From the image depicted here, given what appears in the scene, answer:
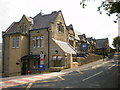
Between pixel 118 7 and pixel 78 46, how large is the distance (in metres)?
28.1

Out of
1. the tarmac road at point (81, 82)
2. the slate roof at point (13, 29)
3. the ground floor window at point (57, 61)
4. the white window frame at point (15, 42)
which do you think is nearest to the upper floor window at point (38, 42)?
the white window frame at point (15, 42)

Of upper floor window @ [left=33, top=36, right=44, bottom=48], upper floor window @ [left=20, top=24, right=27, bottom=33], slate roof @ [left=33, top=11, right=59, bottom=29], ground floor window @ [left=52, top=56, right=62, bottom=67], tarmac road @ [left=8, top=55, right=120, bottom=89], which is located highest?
slate roof @ [left=33, top=11, right=59, bottom=29]

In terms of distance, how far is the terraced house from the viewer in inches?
1061

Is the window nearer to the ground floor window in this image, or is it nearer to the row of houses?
the row of houses

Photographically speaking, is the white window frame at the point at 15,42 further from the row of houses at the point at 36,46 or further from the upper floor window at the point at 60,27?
the upper floor window at the point at 60,27

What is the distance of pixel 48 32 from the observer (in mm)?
28250

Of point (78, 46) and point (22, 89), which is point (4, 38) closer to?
point (78, 46)

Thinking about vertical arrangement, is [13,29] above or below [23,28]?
above

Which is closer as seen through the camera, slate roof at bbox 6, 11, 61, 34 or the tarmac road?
the tarmac road

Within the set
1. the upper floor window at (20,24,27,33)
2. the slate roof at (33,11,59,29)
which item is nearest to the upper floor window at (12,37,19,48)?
the upper floor window at (20,24,27,33)

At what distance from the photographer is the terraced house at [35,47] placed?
2695 cm

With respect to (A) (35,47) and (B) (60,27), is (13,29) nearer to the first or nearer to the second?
(A) (35,47)

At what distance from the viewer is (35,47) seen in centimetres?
2950

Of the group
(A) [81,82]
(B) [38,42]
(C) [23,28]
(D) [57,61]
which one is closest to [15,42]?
(C) [23,28]
